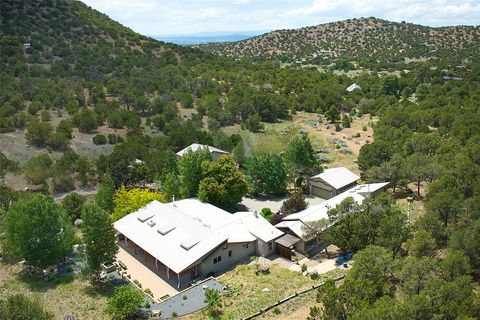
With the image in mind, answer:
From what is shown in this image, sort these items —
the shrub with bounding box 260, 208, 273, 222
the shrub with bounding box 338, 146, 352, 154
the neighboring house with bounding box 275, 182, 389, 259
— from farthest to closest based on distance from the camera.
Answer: the shrub with bounding box 338, 146, 352, 154 < the shrub with bounding box 260, 208, 273, 222 < the neighboring house with bounding box 275, 182, 389, 259

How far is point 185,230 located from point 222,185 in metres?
7.72

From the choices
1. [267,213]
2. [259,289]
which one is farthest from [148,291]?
[267,213]

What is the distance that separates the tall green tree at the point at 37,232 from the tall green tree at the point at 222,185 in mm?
12684

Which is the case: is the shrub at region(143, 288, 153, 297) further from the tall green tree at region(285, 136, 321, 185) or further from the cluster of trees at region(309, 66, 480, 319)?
the tall green tree at region(285, 136, 321, 185)

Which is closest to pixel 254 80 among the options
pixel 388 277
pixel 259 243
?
pixel 259 243

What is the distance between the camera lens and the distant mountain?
13488 cm

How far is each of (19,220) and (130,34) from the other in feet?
281

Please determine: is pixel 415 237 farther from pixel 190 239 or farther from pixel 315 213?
pixel 190 239

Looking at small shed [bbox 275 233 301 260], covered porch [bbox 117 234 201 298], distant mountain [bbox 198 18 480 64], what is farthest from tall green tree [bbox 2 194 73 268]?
distant mountain [bbox 198 18 480 64]

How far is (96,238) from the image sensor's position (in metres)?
30.2

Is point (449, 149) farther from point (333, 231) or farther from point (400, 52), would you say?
point (400, 52)

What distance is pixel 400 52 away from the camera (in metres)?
137

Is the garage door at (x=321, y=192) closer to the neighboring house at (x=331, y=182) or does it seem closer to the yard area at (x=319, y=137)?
the neighboring house at (x=331, y=182)

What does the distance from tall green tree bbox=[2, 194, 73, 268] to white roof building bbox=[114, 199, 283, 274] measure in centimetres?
517
